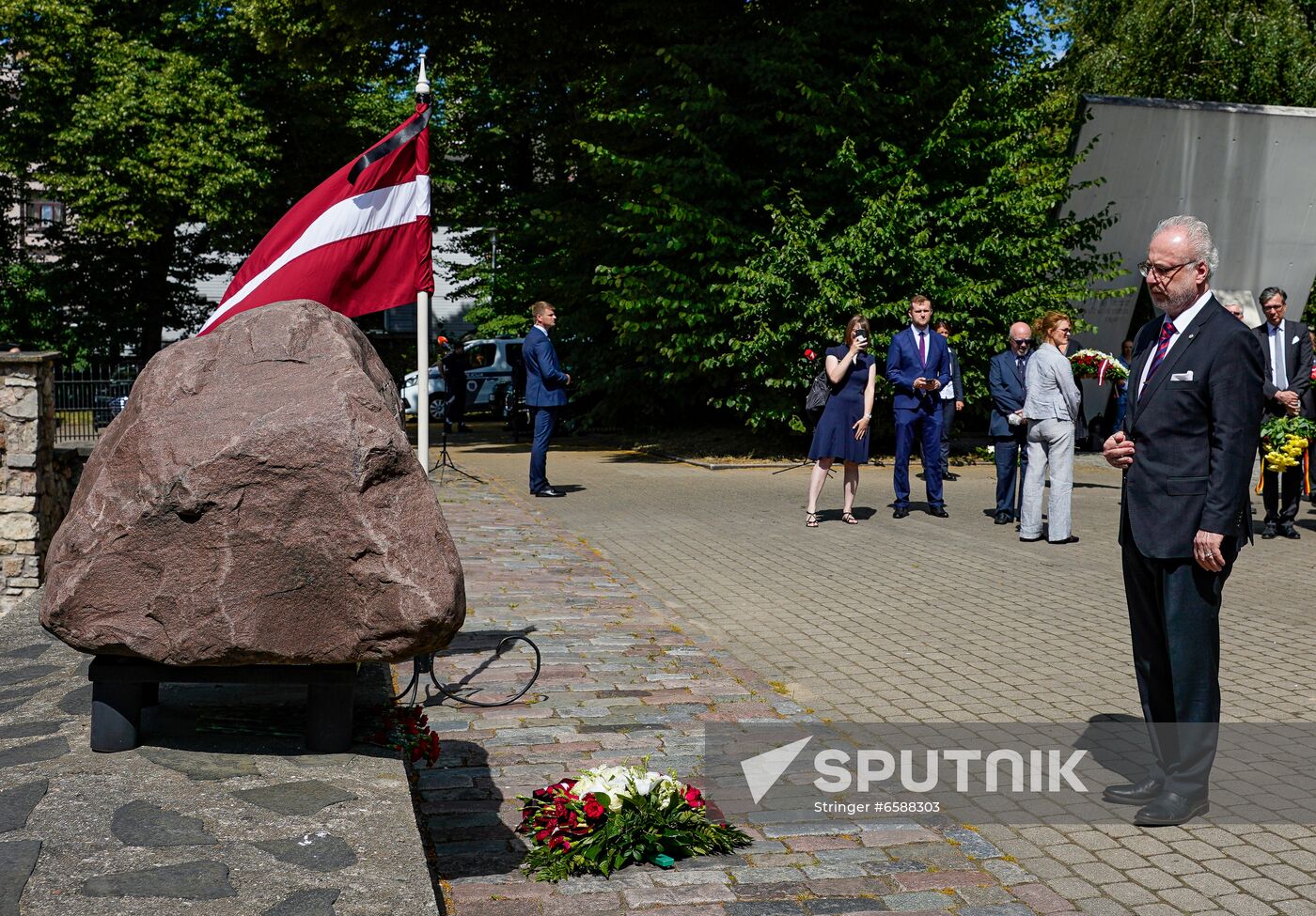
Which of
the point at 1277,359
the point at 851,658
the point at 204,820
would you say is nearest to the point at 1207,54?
the point at 1277,359

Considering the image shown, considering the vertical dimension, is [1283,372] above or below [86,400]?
above

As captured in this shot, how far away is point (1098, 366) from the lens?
1274 cm

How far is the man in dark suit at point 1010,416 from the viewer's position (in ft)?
41.8

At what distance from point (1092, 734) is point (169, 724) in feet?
12.8

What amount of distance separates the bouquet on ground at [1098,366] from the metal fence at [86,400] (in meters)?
9.52

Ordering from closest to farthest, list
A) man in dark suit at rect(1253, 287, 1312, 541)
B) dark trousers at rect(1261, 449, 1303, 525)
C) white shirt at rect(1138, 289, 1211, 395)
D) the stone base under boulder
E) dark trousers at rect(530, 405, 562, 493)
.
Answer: the stone base under boulder → white shirt at rect(1138, 289, 1211, 395) → man in dark suit at rect(1253, 287, 1312, 541) → dark trousers at rect(1261, 449, 1303, 525) → dark trousers at rect(530, 405, 562, 493)

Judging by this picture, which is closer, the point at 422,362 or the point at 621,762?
the point at 621,762

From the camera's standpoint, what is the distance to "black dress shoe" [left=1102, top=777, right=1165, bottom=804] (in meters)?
4.90

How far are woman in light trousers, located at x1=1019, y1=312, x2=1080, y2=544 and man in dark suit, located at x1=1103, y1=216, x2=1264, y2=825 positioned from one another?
22.2 feet

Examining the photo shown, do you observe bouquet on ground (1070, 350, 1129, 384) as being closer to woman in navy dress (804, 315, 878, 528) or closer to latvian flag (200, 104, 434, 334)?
woman in navy dress (804, 315, 878, 528)

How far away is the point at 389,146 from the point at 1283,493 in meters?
9.47

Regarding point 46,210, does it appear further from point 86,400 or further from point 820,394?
point 820,394

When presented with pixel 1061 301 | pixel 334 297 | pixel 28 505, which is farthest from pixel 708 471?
pixel 334 297

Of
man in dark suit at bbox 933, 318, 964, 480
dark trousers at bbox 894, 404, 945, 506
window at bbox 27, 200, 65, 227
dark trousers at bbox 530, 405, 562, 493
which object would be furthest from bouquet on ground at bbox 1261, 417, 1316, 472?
window at bbox 27, 200, 65, 227
